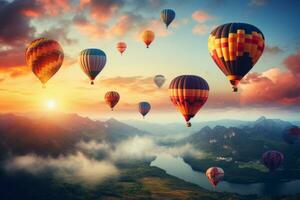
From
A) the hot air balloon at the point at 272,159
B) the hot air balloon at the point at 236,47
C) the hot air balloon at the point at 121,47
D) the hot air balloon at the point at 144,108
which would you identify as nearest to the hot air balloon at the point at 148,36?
the hot air balloon at the point at 121,47

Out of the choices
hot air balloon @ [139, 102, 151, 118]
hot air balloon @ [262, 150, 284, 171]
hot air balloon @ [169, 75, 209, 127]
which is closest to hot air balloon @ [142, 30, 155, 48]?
hot air balloon @ [139, 102, 151, 118]

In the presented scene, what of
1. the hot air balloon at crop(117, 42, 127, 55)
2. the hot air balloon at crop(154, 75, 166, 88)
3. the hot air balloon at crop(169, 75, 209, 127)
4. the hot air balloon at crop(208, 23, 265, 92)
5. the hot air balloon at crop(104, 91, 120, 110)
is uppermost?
the hot air balloon at crop(117, 42, 127, 55)

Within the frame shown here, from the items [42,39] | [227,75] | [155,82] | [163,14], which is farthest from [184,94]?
[155,82]

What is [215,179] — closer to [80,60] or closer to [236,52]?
[80,60]

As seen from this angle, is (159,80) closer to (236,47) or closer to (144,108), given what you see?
(144,108)

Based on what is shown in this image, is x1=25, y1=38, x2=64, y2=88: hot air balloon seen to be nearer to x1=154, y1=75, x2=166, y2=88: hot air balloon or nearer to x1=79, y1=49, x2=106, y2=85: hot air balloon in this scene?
x1=79, y1=49, x2=106, y2=85: hot air balloon
